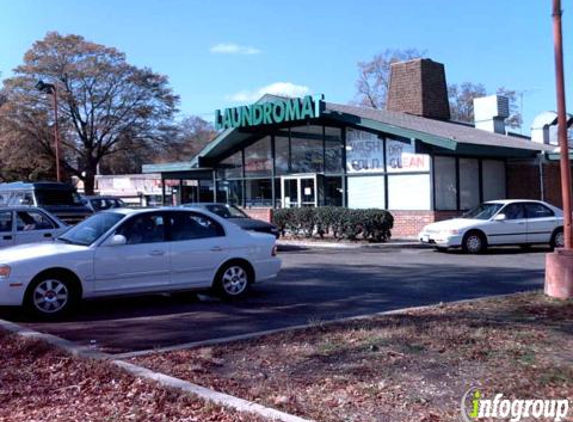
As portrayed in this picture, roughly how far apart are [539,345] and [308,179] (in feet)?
68.5

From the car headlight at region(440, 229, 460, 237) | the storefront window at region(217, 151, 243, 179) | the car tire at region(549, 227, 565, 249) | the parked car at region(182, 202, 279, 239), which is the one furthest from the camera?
the storefront window at region(217, 151, 243, 179)

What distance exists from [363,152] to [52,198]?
1132 centimetres

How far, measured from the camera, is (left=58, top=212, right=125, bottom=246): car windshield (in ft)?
31.6

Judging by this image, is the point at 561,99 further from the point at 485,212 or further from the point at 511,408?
the point at 485,212

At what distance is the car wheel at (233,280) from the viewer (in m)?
10.4

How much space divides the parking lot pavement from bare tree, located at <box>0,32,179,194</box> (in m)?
37.0

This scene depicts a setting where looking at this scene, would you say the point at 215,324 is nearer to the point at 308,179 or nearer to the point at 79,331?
the point at 79,331

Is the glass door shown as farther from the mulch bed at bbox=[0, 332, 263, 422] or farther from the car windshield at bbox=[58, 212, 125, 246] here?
the mulch bed at bbox=[0, 332, 263, 422]

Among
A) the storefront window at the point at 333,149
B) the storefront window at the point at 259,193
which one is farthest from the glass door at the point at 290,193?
the storefront window at the point at 333,149

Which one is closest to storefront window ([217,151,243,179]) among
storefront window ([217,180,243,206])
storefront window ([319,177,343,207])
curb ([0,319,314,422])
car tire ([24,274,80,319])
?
storefront window ([217,180,243,206])

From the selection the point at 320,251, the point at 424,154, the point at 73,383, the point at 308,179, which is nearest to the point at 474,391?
the point at 73,383

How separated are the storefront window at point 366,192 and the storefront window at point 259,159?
4298mm

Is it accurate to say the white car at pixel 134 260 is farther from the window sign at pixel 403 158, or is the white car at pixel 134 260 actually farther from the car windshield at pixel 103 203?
the car windshield at pixel 103 203

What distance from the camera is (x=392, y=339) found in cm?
707
